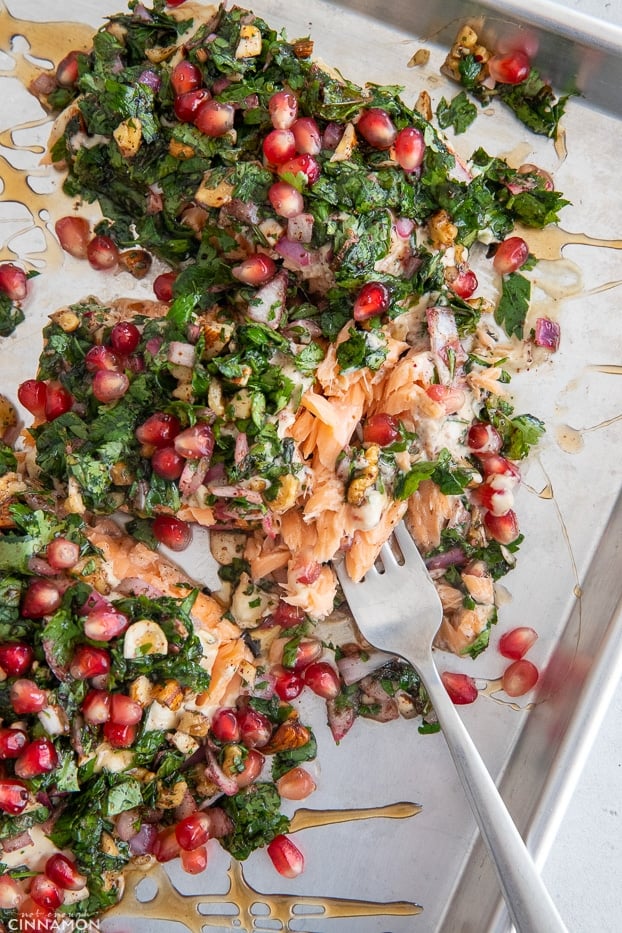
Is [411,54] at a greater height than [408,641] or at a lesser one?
greater

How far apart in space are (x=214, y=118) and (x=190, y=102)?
0.36ft

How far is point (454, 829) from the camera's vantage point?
126 inches

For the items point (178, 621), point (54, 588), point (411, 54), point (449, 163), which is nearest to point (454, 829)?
point (178, 621)

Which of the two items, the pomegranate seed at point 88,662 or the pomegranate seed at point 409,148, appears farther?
the pomegranate seed at point 409,148

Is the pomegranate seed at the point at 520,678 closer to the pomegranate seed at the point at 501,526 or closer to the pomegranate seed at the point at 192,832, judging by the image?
the pomegranate seed at the point at 501,526

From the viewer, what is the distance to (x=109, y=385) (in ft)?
9.00

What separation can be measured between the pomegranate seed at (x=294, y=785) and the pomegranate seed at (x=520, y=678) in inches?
33.2

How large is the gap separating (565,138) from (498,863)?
2671mm

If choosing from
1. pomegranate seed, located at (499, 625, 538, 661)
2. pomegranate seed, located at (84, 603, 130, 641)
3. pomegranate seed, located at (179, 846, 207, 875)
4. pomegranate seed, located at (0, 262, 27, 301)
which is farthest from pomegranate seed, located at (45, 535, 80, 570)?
pomegranate seed, located at (499, 625, 538, 661)

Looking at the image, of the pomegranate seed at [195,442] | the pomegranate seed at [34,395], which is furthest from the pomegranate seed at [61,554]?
the pomegranate seed at [34,395]

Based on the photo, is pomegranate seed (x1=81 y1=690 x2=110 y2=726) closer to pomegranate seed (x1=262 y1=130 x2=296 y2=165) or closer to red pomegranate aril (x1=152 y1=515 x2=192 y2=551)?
red pomegranate aril (x1=152 y1=515 x2=192 y2=551)

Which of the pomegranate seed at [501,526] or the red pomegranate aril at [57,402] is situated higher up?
the red pomegranate aril at [57,402]

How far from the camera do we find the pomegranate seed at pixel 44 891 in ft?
9.39

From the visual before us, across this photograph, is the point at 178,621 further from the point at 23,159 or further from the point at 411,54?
the point at 411,54
